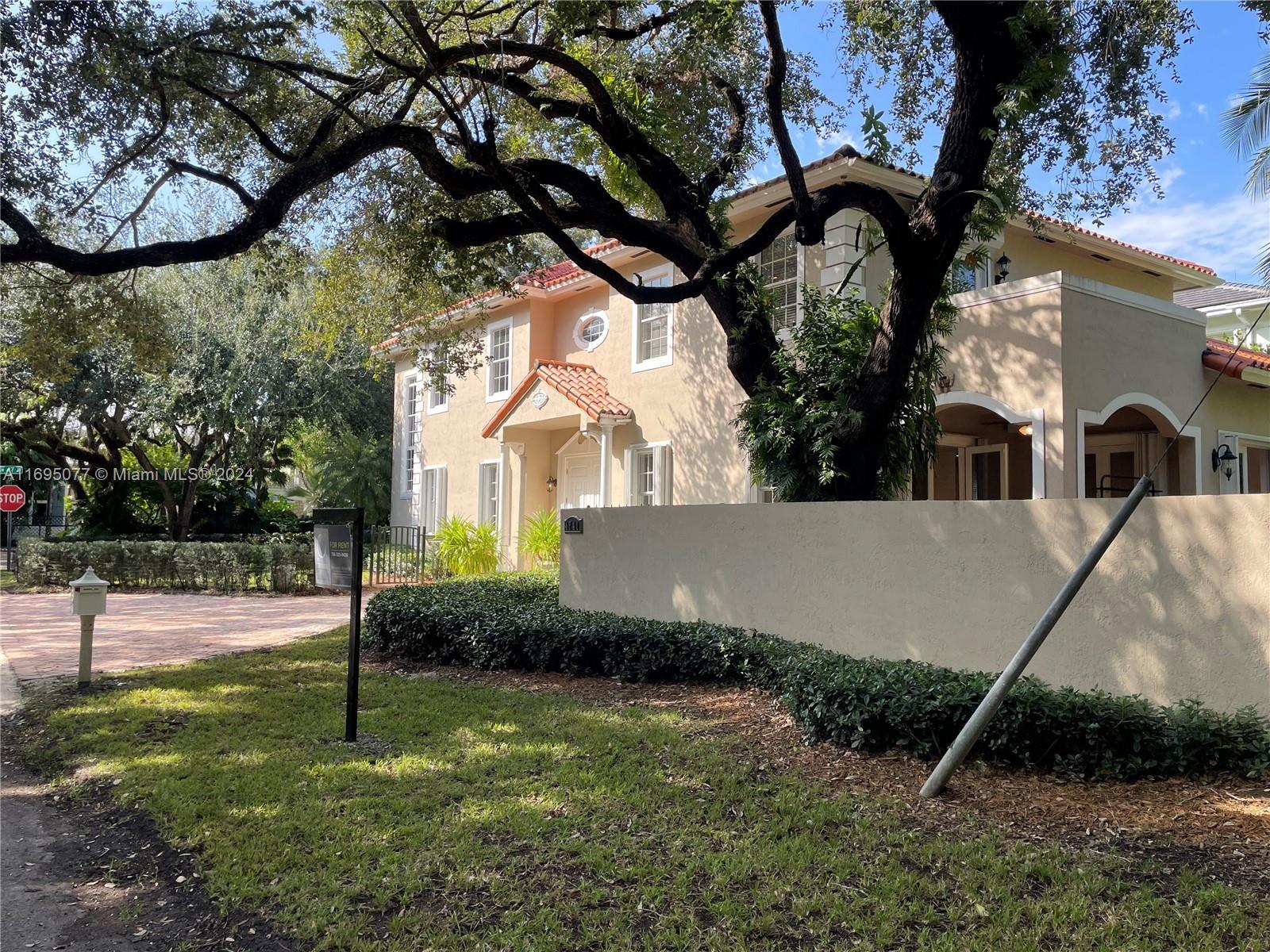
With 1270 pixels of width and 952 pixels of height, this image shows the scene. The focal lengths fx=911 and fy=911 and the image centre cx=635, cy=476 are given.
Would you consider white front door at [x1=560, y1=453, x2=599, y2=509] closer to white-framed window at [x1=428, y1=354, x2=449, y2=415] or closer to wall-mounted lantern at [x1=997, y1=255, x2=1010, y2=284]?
white-framed window at [x1=428, y1=354, x2=449, y2=415]

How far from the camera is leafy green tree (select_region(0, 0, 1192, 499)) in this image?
326 inches

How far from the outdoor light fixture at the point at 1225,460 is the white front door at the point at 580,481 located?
9921 millimetres

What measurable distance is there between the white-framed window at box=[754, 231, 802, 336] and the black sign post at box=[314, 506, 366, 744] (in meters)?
8.71

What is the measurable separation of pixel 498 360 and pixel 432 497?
4412 mm

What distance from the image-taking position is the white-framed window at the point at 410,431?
2358 centimetres

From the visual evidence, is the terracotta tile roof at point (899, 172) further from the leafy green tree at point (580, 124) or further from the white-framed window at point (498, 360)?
the white-framed window at point (498, 360)

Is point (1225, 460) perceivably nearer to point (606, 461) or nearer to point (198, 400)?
point (606, 461)

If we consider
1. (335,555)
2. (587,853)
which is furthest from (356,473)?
(587,853)

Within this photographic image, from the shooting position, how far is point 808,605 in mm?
8133

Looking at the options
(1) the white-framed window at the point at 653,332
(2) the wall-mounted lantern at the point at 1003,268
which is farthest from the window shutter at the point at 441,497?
(2) the wall-mounted lantern at the point at 1003,268

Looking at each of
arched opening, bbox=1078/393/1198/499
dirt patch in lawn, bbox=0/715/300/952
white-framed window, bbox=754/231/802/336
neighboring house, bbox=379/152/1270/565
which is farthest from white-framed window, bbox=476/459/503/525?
dirt patch in lawn, bbox=0/715/300/952

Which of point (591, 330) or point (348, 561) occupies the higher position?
point (591, 330)

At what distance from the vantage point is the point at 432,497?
2259 centimetres

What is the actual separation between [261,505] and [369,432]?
478 centimetres
